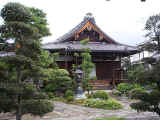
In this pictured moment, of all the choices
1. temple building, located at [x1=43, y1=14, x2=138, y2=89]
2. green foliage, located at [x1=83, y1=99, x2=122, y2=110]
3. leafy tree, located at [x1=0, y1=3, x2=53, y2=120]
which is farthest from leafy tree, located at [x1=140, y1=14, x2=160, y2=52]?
temple building, located at [x1=43, y1=14, x2=138, y2=89]

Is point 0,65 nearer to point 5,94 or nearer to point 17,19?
point 5,94

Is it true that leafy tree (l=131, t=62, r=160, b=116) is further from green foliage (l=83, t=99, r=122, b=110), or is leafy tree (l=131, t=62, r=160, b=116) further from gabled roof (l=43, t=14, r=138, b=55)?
gabled roof (l=43, t=14, r=138, b=55)

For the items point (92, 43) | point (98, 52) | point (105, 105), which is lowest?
point (105, 105)

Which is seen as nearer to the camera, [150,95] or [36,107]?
[36,107]

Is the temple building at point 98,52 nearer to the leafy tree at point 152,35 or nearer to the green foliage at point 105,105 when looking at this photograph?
the green foliage at point 105,105

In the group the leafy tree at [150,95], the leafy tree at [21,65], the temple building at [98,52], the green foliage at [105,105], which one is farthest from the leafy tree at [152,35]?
the temple building at [98,52]

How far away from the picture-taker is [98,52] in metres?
14.8

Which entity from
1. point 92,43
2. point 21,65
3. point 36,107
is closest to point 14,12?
point 21,65

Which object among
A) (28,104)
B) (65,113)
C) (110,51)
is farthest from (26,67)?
(110,51)

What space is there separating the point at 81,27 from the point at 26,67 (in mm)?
12685

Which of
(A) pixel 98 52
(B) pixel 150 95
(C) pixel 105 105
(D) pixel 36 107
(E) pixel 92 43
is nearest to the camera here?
(D) pixel 36 107

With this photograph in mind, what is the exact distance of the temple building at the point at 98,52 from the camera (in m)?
14.9

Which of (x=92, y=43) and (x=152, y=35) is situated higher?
(x=92, y=43)

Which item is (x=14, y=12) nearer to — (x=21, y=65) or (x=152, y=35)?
(x=21, y=65)
